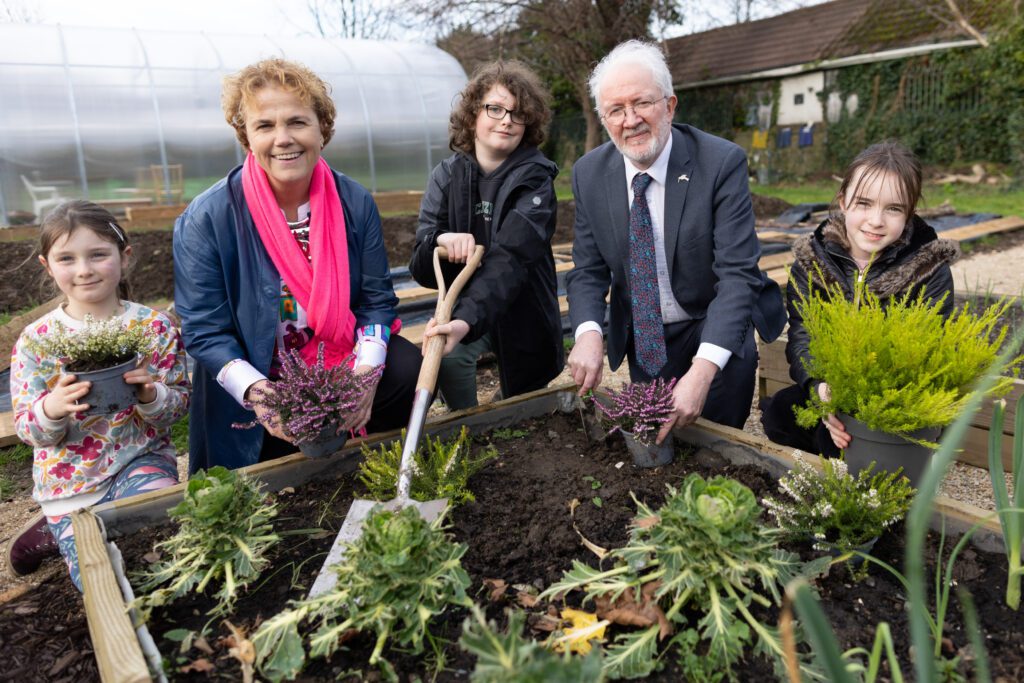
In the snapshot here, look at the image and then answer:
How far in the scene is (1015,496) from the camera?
1.30 meters

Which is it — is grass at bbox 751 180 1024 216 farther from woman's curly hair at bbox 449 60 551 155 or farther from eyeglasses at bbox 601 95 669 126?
eyeglasses at bbox 601 95 669 126

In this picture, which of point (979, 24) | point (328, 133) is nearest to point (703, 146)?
point (328, 133)

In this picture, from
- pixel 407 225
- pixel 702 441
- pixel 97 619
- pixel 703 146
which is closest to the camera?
pixel 97 619

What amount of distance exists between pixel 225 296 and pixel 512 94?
1239 mm

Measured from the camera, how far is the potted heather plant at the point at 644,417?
6.18 ft

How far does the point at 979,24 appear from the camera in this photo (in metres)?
14.5

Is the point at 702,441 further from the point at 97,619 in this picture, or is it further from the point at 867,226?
the point at 97,619

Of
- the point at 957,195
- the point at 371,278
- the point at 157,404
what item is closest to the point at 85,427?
the point at 157,404

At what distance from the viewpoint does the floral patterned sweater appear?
7.02 ft

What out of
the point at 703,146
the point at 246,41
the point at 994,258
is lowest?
the point at 994,258

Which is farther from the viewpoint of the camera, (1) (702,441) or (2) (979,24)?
(2) (979,24)

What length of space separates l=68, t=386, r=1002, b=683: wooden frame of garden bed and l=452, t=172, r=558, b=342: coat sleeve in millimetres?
314

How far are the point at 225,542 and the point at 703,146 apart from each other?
1.85 metres

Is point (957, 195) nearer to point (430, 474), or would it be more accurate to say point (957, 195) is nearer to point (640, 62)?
point (640, 62)
